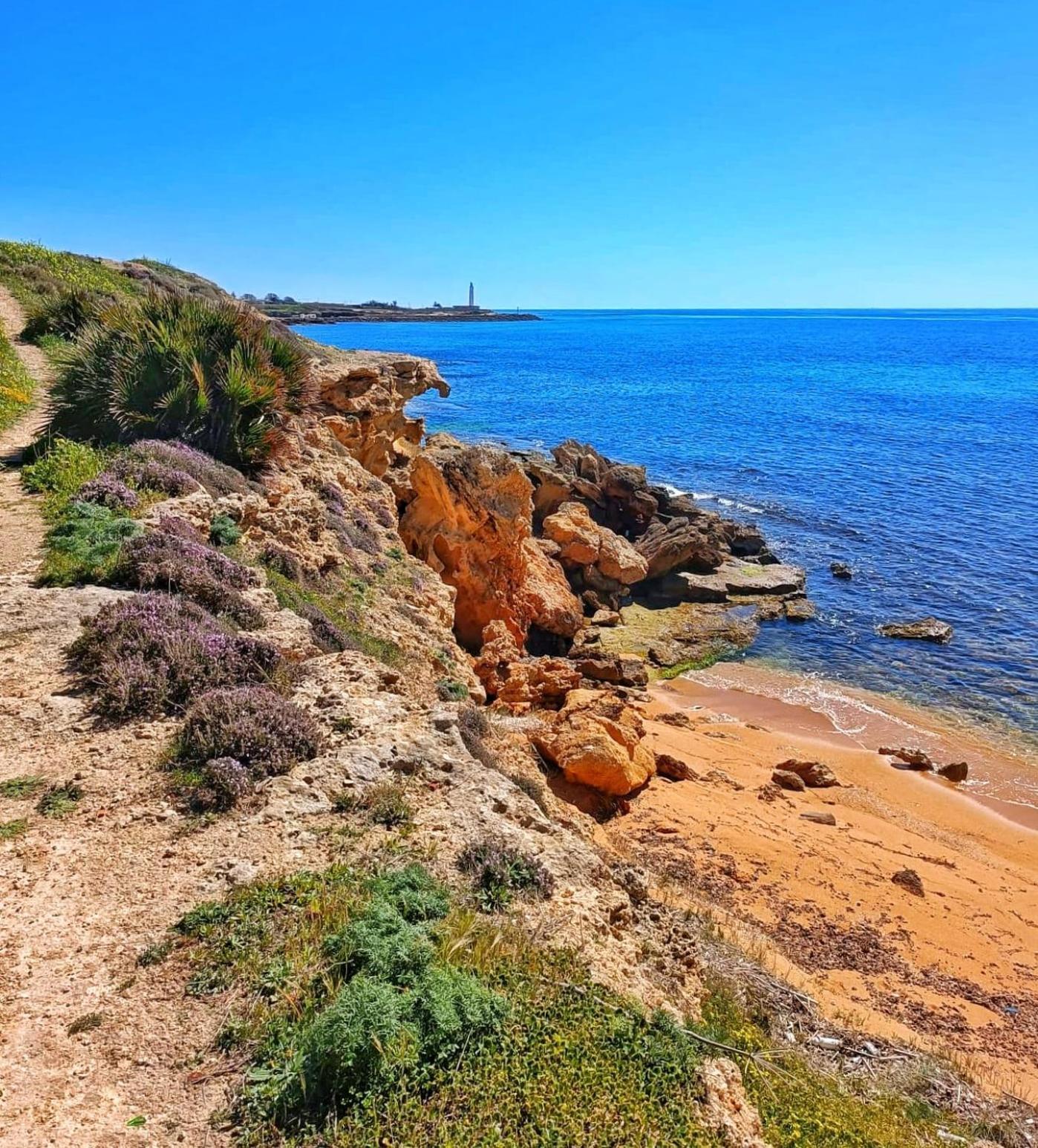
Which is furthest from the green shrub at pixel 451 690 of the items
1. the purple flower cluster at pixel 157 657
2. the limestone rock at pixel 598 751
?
the purple flower cluster at pixel 157 657

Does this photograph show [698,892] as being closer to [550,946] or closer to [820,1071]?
[820,1071]

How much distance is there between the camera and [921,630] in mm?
22250

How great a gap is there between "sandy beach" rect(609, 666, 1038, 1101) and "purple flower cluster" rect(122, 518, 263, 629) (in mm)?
6217

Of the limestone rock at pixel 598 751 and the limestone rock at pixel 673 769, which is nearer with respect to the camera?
the limestone rock at pixel 598 751

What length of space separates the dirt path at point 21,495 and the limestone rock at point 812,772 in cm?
1299

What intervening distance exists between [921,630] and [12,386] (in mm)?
24634

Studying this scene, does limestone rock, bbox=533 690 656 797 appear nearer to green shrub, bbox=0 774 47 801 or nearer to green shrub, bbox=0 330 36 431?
green shrub, bbox=0 774 47 801

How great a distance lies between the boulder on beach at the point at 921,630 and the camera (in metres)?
22.0

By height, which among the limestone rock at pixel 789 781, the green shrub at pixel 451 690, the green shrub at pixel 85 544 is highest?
the green shrub at pixel 85 544

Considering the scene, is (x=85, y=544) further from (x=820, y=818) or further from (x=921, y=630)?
(x=921, y=630)

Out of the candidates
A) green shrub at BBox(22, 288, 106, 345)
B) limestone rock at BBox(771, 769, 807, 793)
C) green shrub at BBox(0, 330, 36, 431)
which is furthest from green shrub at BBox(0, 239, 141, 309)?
limestone rock at BBox(771, 769, 807, 793)

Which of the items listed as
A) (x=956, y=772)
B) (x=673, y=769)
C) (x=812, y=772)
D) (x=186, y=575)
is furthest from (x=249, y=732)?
(x=956, y=772)

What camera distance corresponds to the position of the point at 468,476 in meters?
18.7

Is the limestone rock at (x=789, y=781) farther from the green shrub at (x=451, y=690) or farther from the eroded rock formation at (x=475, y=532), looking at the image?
the eroded rock formation at (x=475, y=532)
